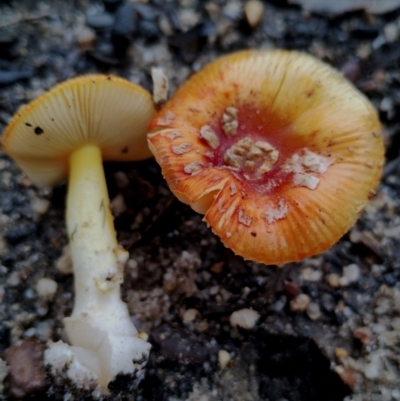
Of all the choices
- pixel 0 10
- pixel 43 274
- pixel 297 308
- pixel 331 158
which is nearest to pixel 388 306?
pixel 297 308

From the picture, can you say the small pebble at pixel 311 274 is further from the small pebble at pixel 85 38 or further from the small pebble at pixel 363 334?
the small pebble at pixel 85 38

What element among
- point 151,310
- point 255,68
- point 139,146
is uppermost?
point 255,68

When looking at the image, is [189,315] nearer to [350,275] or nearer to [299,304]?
[299,304]

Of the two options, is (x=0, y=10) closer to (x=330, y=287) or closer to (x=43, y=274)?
(x=43, y=274)

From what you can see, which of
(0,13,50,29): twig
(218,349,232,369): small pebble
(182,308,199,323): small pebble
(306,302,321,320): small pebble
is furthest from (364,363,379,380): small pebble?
(0,13,50,29): twig

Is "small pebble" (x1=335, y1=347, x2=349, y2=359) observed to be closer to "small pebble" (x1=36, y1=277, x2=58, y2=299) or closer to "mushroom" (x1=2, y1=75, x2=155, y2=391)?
"mushroom" (x1=2, y1=75, x2=155, y2=391)

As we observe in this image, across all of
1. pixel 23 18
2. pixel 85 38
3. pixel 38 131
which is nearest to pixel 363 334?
pixel 38 131
